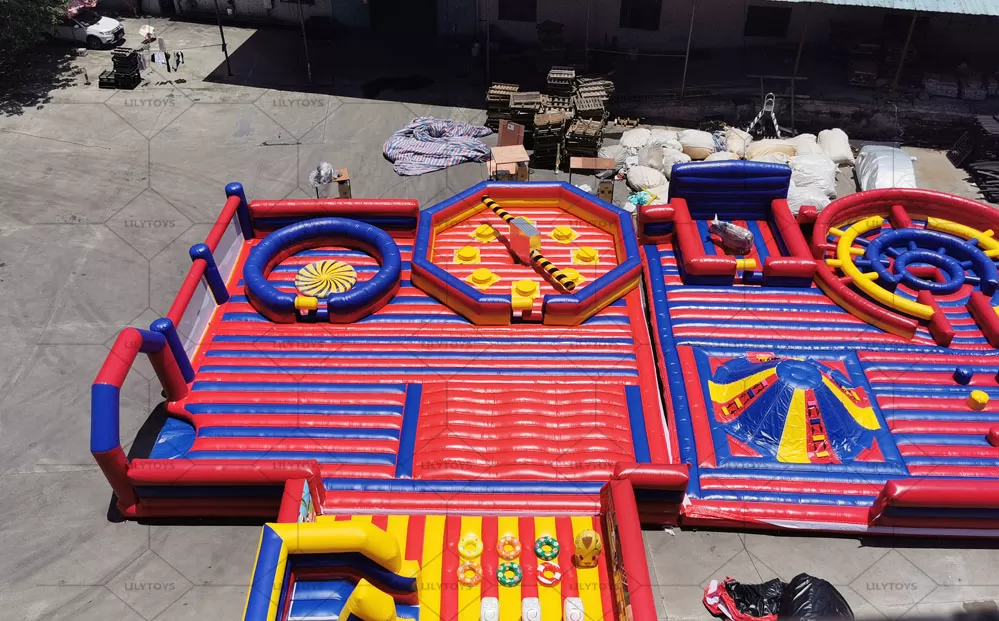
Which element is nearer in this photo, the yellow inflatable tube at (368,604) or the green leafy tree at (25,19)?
the yellow inflatable tube at (368,604)

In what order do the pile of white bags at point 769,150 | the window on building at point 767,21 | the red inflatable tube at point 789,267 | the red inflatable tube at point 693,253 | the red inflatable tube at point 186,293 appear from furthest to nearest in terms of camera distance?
the window on building at point 767,21, the pile of white bags at point 769,150, the red inflatable tube at point 693,253, the red inflatable tube at point 789,267, the red inflatable tube at point 186,293

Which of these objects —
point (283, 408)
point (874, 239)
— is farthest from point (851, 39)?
point (283, 408)

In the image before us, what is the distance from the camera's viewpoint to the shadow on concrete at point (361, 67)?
26.3 meters

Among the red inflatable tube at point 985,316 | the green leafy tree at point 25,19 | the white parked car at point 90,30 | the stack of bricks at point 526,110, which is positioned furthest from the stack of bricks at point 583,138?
the white parked car at point 90,30

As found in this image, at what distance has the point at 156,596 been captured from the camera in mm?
12148

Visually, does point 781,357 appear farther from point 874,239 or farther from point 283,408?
point 283,408

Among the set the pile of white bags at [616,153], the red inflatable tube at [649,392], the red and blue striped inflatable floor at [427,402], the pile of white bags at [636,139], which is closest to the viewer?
the red and blue striped inflatable floor at [427,402]

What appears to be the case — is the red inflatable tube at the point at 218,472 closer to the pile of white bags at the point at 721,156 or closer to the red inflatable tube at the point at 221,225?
the red inflatable tube at the point at 221,225

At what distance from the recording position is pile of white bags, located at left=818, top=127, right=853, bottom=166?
2261 cm

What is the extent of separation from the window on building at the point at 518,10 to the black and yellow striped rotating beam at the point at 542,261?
495 inches

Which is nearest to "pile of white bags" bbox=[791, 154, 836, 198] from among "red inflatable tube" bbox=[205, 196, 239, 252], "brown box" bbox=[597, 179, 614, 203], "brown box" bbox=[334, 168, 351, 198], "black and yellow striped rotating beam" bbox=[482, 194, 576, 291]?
"brown box" bbox=[597, 179, 614, 203]

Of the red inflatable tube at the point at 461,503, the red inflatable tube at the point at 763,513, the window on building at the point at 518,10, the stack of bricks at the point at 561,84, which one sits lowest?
the red inflatable tube at the point at 763,513

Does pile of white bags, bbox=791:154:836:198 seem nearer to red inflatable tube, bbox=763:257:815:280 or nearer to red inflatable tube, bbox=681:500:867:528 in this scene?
red inflatable tube, bbox=763:257:815:280

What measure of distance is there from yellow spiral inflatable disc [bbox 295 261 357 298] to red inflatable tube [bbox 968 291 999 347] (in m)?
12.9
